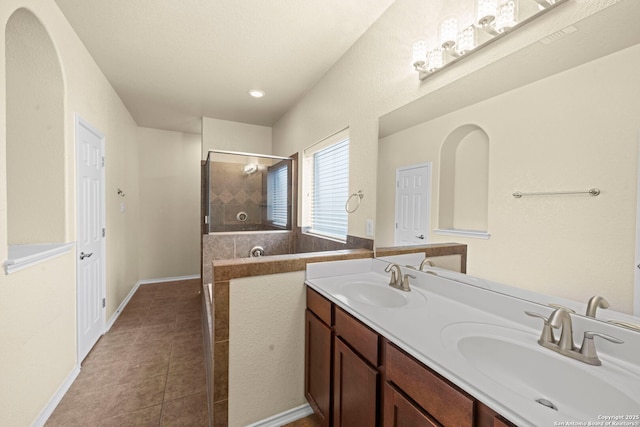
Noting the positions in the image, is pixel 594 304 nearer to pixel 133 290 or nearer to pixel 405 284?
pixel 405 284

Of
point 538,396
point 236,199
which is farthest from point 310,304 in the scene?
point 236,199

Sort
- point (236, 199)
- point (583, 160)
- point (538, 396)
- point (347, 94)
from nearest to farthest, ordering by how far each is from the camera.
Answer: point (538, 396) → point (583, 160) → point (347, 94) → point (236, 199)

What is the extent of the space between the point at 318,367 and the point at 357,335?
0.48 m

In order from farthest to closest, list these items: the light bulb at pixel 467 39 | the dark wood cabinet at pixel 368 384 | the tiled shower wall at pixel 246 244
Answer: the tiled shower wall at pixel 246 244 < the light bulb at pixel 467 39 < the dark wood cabinet at pixel 368 384

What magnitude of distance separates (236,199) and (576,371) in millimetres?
3196

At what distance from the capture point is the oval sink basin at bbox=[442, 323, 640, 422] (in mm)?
643

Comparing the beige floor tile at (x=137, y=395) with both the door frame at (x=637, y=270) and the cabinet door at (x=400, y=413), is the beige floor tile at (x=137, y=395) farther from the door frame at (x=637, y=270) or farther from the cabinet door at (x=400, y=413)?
the door frame at (x=637, y=270)

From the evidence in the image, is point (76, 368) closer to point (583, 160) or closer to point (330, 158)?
point (330, 158)

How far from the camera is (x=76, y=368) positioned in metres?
1.95

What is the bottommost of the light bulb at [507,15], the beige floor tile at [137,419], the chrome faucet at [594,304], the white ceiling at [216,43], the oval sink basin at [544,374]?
the beige floor tile at [137,419]

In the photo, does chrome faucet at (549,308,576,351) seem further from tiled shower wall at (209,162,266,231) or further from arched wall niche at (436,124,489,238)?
tiled shower wall at (209,162,266,231)

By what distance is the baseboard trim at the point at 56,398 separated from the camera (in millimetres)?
1503

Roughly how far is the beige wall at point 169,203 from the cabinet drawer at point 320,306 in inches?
142

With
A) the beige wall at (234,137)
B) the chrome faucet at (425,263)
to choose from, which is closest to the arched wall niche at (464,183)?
the chrome faucet at (425,263)
